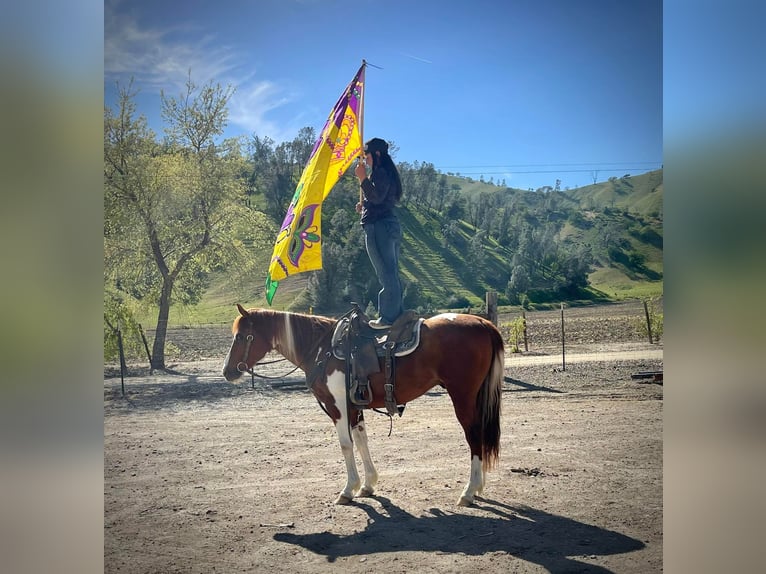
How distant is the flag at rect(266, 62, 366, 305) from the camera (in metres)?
4.23

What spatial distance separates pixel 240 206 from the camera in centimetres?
971

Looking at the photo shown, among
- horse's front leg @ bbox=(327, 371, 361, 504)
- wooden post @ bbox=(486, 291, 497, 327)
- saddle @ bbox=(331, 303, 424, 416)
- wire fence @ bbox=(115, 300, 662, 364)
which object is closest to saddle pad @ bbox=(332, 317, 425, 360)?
saddle @ bbox=(331, 303, 424, 416)

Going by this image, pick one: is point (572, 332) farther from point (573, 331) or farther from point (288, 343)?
point (288, 343)

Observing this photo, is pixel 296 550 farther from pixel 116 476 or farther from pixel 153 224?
pixel 153 224

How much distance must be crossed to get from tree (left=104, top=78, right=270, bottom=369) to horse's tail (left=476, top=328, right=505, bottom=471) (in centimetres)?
604

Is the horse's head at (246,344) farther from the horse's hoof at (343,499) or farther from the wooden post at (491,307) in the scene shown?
the wooden post at (491,307)

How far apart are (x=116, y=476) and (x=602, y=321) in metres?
7.42

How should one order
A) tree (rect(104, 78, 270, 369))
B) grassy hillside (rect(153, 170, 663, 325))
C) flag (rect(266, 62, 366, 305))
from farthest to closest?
grassy hillside (rect(153, 170, 663, 325)), tree (rect(104, 78, 270, 369)), flag (rect(266, 62, 366, 305))

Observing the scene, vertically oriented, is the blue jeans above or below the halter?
above

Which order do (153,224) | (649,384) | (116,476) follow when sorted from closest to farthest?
(116,476) → (649,384) → (153,224)

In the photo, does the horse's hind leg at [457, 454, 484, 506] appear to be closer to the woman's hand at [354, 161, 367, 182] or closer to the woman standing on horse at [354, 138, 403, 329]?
the woman standing on horse at [354, 138, 403, 329]

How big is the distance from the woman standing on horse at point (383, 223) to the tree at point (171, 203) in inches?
216
